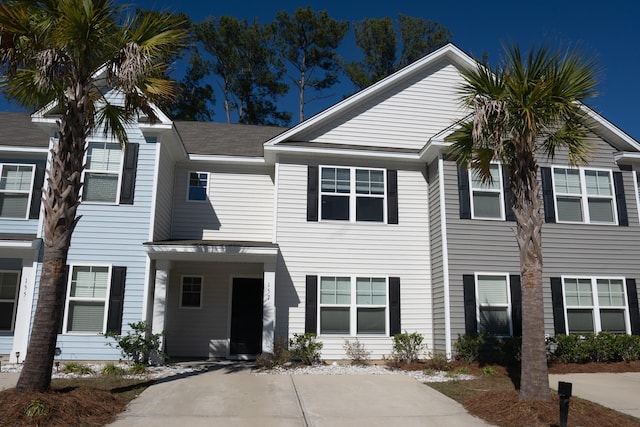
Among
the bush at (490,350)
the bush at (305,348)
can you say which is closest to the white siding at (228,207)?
the bush at (305,348)

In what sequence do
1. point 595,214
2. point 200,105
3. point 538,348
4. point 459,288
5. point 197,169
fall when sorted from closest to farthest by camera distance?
point 538,348
point 459,288
point 595,214
point 197,169
point 200,105

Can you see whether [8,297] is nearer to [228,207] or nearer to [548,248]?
[228,207]

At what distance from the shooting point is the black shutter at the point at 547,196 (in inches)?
505

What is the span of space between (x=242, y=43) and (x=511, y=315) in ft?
74.8

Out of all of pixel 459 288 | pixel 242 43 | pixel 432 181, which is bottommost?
pixel 459 288

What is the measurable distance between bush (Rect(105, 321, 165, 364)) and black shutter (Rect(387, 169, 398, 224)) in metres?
6.43

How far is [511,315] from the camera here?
39.5 ft

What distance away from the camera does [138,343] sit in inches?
414

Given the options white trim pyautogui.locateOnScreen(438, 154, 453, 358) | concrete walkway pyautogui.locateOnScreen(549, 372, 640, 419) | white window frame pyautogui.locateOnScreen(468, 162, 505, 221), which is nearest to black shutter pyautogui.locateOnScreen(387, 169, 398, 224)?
white trim pyautogui.locateOnScreen(438, 154, 453, 358)

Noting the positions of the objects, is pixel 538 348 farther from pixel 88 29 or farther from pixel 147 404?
pixel 88 29

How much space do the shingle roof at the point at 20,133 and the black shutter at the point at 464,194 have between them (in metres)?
10.6

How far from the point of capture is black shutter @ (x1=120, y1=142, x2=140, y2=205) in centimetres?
1173

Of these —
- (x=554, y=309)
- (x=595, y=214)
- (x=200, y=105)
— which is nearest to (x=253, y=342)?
(x=554, y=309)

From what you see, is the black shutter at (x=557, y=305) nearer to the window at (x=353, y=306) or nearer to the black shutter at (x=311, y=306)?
the window at (x=353, y=306)
